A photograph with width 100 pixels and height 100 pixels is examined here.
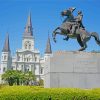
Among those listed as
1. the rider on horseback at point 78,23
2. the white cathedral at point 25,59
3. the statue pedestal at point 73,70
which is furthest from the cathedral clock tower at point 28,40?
the statue pedestal at point 73,70

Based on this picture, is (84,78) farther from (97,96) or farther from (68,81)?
(97,96)

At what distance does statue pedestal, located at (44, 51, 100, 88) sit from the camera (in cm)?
1584

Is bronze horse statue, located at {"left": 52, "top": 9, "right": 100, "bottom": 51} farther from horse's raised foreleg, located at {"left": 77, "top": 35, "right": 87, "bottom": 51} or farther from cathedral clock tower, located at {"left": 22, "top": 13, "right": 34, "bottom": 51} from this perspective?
cathedral clock tower, located at {"left": 22, "top": 13, "right": 34, "bottom": 51}

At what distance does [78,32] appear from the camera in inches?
649

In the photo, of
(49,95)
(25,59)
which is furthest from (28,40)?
(49,95)

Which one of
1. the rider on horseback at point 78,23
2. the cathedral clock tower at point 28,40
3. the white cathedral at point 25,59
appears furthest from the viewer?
the cathedral clock tower at point 28,40

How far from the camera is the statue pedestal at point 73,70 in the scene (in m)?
15.8

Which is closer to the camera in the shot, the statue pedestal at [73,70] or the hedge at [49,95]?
the hedge at [49,95]

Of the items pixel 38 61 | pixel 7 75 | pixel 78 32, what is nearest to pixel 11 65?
pixel 38 61

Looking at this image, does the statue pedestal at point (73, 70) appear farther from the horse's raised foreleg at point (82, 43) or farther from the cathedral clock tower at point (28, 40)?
the cathedral clock tower at point (28, 40)

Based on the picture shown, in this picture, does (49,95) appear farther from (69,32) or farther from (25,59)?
(25,59)

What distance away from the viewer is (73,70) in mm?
15977

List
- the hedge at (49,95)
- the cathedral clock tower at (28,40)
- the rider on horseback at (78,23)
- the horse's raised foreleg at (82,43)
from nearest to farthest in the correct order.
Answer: the hedge at (49,95) < the rider on horseback at (78,23) < the horse's raised foreleg at (82,43) < the cathedral clock tower at (28,40)

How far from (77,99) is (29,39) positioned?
127 meters
